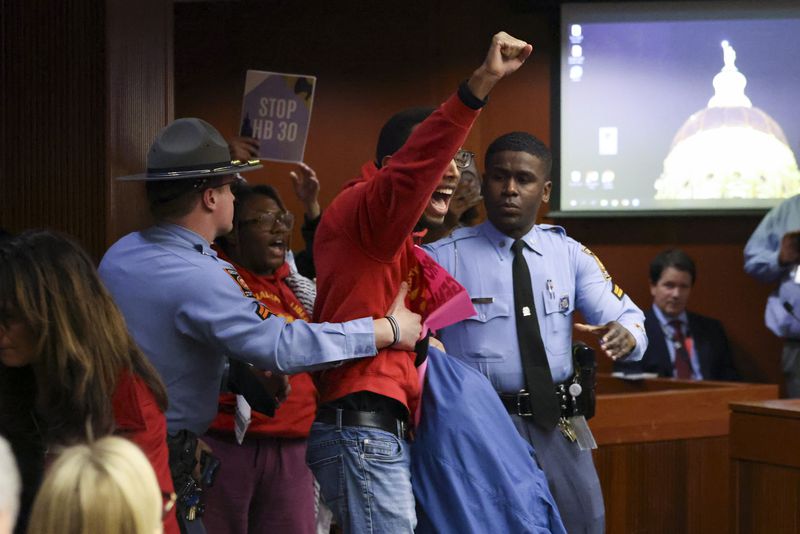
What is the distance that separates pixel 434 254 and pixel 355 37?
12.6 ft

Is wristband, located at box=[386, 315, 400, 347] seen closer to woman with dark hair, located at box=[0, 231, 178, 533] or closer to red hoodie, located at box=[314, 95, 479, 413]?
red hoodie, located at box=[314, 95, 479, 413]

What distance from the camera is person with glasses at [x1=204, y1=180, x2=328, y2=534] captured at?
3.38 meters

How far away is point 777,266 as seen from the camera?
6.27m

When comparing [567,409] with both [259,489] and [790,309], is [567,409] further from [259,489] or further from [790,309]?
[790,309]

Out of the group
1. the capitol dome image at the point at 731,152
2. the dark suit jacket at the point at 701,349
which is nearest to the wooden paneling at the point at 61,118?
the dark suit jacket at the point at 701,349

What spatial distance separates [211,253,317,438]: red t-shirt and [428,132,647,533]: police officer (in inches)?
18.6

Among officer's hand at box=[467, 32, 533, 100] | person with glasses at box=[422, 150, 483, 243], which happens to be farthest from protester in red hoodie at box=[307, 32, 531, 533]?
person with glasses at box=[422, 150, 483, 243]

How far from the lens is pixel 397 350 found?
2.58 meters

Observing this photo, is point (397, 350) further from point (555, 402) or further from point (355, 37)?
point (355, 37)

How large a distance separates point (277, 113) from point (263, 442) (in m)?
1.44

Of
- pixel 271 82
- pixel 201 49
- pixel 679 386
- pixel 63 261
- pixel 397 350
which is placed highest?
pixel 201 49

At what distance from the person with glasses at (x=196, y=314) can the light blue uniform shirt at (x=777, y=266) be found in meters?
4.10

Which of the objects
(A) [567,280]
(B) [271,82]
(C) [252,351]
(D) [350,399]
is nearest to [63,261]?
(C) [252,351]

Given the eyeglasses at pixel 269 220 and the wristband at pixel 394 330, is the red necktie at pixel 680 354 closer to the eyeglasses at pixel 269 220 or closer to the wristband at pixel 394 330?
the eyeglasses at pixel 269 220
